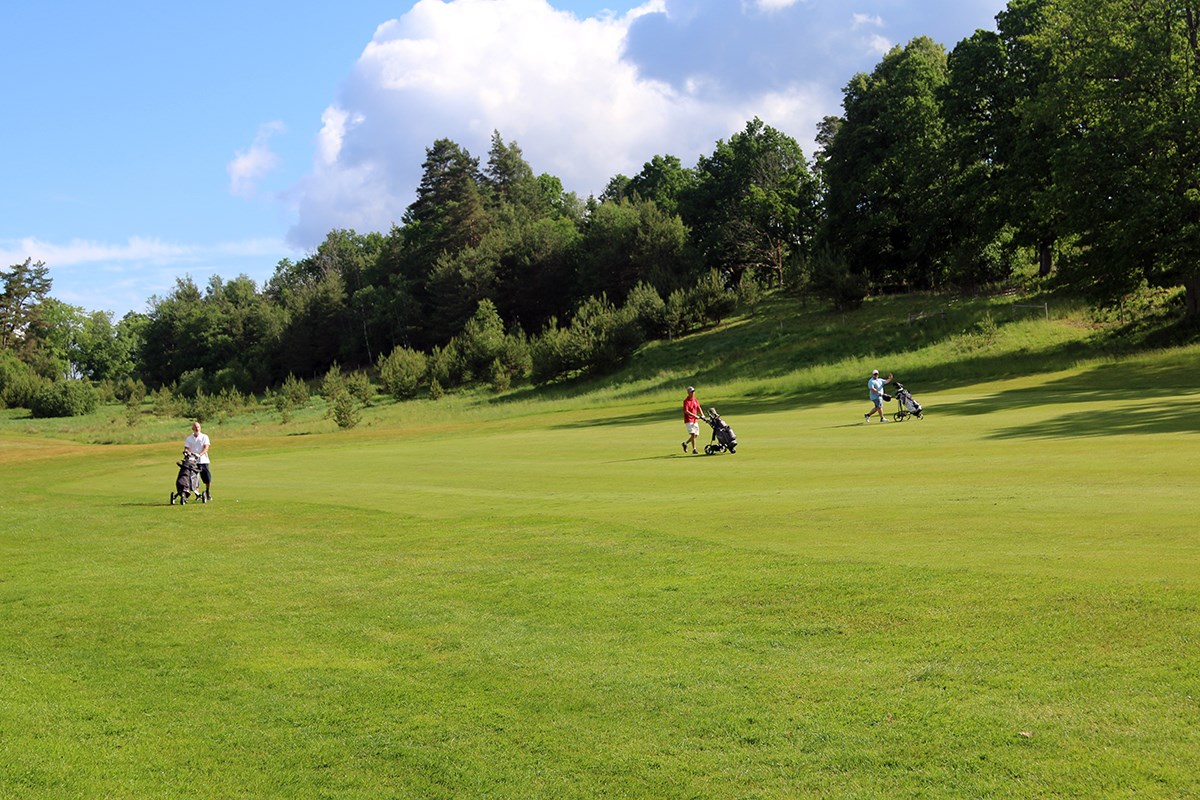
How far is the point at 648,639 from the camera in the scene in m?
10.6

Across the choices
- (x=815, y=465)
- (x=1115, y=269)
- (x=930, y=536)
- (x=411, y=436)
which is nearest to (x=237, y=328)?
(x=411, y=436)

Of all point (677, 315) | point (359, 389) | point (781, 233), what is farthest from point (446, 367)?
point (781, 233)

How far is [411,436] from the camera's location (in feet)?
170

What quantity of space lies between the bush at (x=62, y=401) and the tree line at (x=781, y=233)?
884 cm

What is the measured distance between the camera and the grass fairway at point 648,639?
7.56m

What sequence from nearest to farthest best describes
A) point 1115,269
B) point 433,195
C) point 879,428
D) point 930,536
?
point 930,536
point 879,428
point 1115,269
point 433,195

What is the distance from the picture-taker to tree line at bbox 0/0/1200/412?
1940 inches

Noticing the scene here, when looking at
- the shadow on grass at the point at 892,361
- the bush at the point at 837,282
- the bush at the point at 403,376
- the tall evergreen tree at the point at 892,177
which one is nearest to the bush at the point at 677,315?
the shadow on grass at the point at 892,361

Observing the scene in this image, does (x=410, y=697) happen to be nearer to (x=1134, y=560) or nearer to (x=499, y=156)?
(x=1134, y=560)

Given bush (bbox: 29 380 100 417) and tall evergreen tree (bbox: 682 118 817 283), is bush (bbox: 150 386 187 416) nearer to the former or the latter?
bush (bbox: 29 380 100 417)

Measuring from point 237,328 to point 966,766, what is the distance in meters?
148

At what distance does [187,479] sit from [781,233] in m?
91.2

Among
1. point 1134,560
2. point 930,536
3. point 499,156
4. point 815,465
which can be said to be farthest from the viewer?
point 499,156

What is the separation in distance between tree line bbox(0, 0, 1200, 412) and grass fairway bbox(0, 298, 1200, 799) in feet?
107
